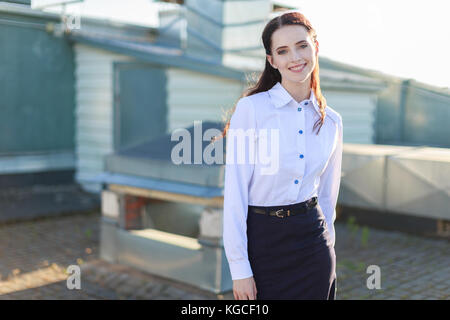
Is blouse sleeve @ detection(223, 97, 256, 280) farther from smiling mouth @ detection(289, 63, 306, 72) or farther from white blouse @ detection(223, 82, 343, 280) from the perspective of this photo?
smiling mouth @ detection(289, 63, 306, 72)

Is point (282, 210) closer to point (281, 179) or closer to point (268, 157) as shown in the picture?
point (281, 179)

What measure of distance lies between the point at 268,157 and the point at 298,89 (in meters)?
0.40

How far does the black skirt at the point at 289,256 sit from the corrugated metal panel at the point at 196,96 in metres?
6.00

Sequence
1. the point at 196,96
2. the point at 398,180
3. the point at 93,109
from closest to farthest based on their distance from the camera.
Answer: the point at 398,180 → the point at 196,96 → the point at 93,109

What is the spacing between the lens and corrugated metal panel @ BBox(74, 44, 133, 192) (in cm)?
1055

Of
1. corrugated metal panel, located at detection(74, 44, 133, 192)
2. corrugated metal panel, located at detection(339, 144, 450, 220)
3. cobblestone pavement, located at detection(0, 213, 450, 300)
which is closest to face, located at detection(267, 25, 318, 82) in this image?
cobblestone pavement, located at detection(0, 213, 450, 300)

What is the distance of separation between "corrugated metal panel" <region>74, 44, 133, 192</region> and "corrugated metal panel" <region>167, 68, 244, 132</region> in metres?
1.28

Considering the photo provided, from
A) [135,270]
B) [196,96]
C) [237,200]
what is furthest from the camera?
[196,96]

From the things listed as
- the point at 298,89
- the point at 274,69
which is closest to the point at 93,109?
the point at 274,69

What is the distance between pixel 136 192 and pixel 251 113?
11.7 ft

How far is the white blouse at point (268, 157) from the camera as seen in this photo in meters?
2.42

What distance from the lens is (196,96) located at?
367 inches

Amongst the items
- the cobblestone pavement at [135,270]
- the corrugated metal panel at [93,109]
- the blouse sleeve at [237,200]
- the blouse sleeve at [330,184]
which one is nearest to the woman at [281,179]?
the blouse sleeve at [237,200]

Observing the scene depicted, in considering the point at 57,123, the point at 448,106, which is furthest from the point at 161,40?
the point at 448,106
